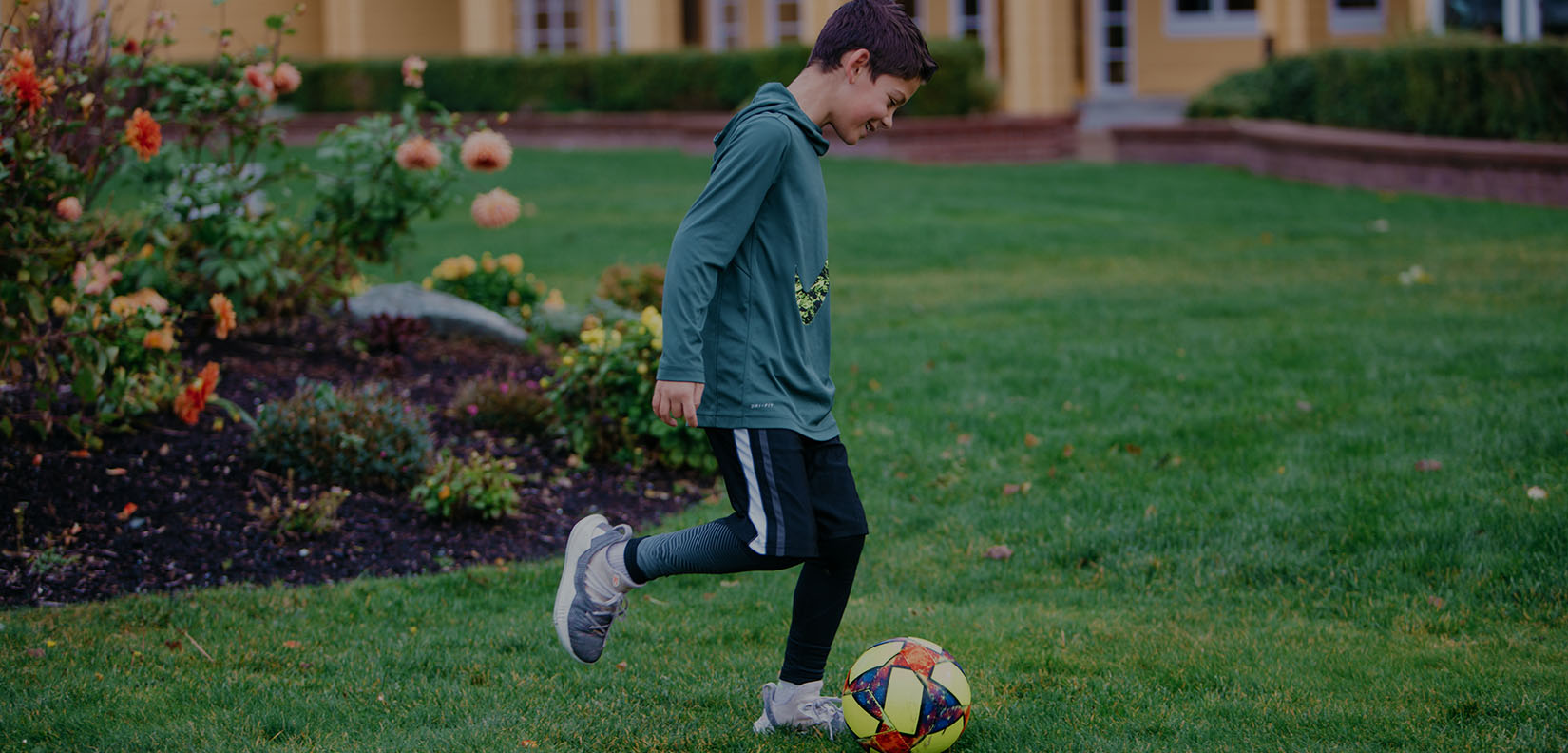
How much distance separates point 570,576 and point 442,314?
4347 mm

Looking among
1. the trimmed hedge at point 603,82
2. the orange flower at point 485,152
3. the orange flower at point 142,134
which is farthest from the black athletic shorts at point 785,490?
the trimmed hedge at point 603,82

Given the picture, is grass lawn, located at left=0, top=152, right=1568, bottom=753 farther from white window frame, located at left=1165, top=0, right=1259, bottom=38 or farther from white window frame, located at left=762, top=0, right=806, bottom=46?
white window frame, located at left=762, top=0, right=806, bottom=46

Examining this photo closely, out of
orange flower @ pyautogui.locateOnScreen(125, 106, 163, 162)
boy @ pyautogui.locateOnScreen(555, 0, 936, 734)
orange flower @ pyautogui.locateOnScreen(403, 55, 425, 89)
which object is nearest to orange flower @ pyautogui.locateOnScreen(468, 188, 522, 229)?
orange flower @ pyautogui.locateOnScreen(403, 55, 425, 89)

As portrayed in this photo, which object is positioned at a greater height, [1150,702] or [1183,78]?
[1183,78]

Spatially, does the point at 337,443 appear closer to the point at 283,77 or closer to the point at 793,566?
the point at 283,77

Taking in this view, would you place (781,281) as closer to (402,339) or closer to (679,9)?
(402,339)

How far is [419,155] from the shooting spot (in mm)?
6535

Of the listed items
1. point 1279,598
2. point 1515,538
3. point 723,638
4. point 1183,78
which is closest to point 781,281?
point 723,638

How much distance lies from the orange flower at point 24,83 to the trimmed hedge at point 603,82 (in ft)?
52.6

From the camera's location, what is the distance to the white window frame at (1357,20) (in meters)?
22.2

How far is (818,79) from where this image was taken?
327 cm

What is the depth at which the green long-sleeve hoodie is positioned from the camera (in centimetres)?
308

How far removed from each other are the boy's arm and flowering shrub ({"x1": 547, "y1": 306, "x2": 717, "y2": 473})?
2793 mm

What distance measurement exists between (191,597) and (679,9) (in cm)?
2270
